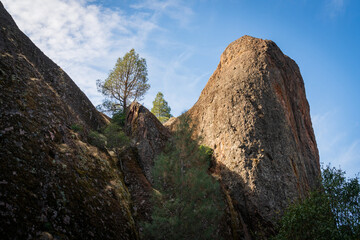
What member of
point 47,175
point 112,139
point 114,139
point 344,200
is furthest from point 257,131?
point 47,175

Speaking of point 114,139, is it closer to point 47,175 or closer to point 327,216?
point 47,175

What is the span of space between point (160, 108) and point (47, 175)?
1656 inches

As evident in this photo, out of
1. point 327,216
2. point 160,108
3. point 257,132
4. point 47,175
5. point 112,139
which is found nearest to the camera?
point 47,175

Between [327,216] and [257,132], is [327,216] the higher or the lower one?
the lower one

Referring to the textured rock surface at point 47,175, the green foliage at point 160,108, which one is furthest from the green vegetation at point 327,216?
the green foliage at point 160,108

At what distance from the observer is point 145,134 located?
1113 inches

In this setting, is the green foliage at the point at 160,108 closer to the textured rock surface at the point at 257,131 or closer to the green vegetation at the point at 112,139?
the textured rock surface at the point at 257,131

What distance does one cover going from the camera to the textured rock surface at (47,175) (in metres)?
11.0

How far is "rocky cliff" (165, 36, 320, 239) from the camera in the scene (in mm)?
21531

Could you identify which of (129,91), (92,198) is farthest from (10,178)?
(129,91)

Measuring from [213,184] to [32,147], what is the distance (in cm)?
1242

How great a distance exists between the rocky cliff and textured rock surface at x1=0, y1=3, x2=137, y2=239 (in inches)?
389

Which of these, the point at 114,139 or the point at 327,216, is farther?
the point at 114,139

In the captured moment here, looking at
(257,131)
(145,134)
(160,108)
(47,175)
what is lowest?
(47,175)
